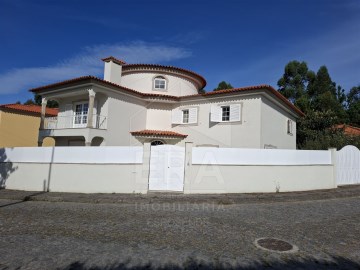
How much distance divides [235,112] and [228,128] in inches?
42.8

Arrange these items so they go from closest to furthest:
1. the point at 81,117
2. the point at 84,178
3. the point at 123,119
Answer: the point at 84,178
the point at 123,119
the point at 81,117

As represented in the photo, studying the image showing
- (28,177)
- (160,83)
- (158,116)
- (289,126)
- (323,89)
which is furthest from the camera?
(323,89)

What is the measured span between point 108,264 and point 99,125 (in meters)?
14.3

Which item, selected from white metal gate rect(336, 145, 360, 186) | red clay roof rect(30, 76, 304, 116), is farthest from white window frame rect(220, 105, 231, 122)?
white metal gate rect(336, 145, 360, 186)

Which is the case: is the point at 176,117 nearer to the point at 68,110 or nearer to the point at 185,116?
the point at 185,116

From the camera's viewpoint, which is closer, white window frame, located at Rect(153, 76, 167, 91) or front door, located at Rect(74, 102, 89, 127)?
front door, located at Rect(74, 102, 89, 127)

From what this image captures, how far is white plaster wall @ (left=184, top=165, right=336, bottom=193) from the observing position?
35.0ft

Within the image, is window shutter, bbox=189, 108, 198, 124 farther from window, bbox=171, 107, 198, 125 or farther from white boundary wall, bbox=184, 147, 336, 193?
white boundary wall, bbox=184, 147, 336, 193

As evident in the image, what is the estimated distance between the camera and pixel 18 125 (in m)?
26.5

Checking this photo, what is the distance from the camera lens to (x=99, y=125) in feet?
57.7

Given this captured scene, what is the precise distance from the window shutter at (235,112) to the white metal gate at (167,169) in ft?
23.5

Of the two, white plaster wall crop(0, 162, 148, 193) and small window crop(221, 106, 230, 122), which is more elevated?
small window crop(221, 106, 230, 122)

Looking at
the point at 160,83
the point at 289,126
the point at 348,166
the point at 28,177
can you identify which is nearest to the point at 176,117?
the point at 160,83

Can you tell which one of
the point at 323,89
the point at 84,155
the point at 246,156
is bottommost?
the point at 84,155
